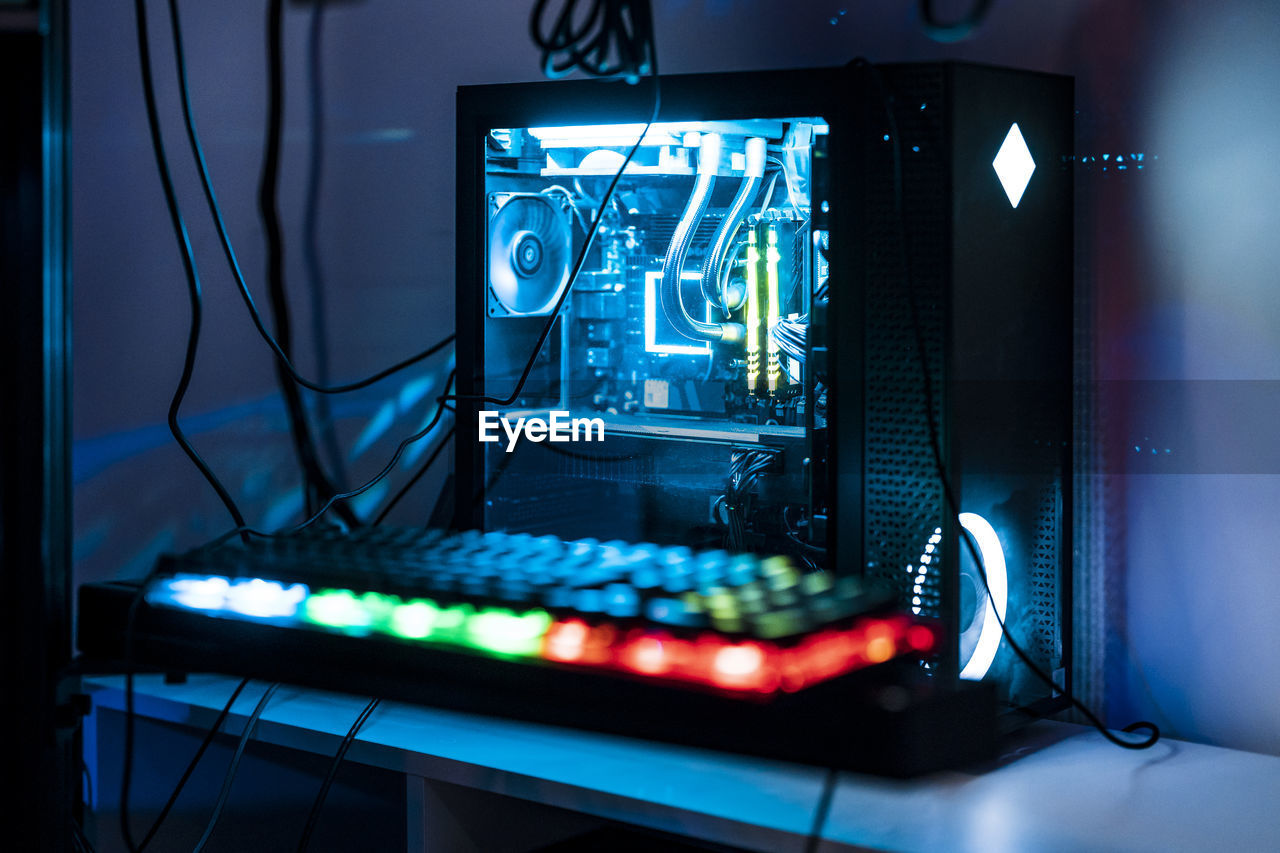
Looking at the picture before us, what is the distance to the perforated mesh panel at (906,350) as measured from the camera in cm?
89

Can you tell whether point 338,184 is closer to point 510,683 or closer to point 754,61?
point 754,61

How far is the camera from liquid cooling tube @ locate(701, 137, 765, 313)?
1.09m

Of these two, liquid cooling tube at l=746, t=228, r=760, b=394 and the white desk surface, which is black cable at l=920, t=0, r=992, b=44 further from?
liquid cooling tube at l=746, t=228, r=760, b=394

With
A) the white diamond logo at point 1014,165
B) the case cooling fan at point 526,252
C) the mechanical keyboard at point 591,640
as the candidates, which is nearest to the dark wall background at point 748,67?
the white diamond logo at point 1014,165

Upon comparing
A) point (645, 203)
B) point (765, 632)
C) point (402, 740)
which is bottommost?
point (402, 740)

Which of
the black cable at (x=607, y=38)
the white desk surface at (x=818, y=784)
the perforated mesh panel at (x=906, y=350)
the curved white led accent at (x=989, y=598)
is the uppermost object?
the black cable at (x=607, y=38)

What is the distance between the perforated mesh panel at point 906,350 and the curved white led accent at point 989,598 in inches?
2.2

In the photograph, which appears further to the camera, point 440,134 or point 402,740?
point 440,134

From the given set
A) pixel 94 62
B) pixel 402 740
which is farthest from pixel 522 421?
pixel 94 62

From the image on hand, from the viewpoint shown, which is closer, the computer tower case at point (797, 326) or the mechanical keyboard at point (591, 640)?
the mechanical keyboard at point (591, 640)

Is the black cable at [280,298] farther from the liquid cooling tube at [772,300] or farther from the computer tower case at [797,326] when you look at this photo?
the liquid cooling tube at [772,300]

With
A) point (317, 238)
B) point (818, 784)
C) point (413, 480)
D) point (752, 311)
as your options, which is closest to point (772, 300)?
point (752, 311)

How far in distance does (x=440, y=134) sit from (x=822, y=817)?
102cm

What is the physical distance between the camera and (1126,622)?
3.56 ft
